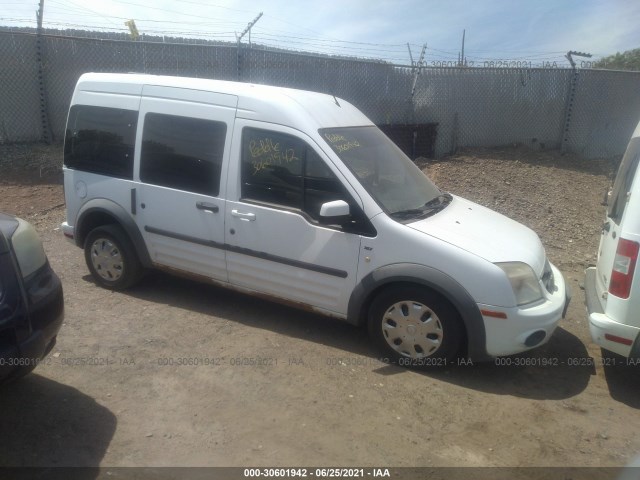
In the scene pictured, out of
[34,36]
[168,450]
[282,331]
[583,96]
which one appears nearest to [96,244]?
[282,331]

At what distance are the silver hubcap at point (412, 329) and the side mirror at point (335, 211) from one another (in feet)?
2.54

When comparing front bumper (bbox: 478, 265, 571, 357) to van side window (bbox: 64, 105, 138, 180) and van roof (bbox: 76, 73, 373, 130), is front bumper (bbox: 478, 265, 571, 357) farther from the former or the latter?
van side window (bbox: 64, 105, 138, 180)

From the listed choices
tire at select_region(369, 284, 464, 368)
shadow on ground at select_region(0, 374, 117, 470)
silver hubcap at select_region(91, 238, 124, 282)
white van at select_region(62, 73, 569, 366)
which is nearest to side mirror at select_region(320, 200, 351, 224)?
white van at select_region(62, 73, 569, 366)

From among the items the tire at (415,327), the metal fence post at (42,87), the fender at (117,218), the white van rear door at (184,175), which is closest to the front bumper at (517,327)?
the tire at (415,327)

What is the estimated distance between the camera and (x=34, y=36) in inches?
358

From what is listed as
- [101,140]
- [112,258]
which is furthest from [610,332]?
[101,140]

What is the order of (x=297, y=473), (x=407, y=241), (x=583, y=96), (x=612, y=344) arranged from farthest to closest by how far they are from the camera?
(x=583, y=96) → (x=407, y=241) → (x=612, y=344) → (x=297, y=473)

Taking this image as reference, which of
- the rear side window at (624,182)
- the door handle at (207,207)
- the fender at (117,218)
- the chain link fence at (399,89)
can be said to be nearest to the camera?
the rear side window at (624,182)

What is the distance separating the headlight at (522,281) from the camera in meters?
3.90

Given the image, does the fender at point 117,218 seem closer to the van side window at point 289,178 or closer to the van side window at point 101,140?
the van side window at point 101,140

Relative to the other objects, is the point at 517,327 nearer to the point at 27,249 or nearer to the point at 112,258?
the point at 27,249

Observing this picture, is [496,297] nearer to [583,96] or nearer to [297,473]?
[297,473]

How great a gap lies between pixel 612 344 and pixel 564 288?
77 cm

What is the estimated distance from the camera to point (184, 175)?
4910 mm
